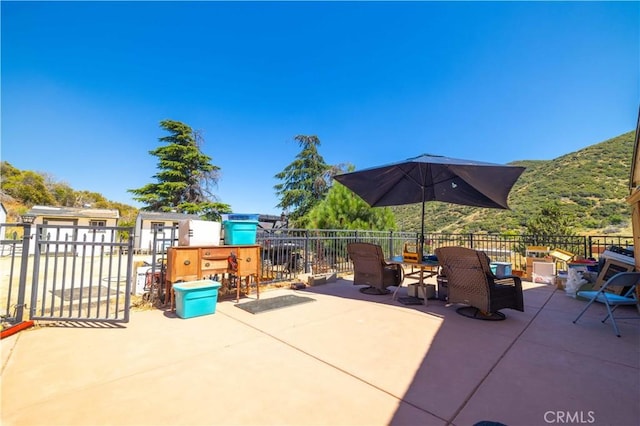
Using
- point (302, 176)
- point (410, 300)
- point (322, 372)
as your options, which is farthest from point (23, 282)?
point (302, 176)

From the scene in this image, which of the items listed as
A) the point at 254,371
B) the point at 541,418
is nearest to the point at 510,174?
the point at 541,418

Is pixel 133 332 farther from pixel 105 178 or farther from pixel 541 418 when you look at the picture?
pixel 105 178

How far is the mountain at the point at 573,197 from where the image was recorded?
17828 mm

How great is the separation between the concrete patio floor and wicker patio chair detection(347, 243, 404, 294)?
1.13 m

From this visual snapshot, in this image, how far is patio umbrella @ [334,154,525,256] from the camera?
4.04 m

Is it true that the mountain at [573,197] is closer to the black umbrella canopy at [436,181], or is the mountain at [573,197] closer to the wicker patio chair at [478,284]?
the black umbrella canopy at [436,181]

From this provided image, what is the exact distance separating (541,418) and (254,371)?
6.30 feet

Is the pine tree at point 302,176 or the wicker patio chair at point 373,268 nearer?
the wicker patio chair at point 373,268

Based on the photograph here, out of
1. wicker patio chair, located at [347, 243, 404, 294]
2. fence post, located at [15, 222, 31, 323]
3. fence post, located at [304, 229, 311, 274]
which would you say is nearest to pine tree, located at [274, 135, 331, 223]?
fence post, located at [304, 229, 311, 274]

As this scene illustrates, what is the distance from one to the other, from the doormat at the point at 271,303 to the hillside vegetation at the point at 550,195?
12014 millimetres

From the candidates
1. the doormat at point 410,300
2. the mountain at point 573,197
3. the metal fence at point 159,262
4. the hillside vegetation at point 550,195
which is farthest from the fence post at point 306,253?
the mountain at point 573,197

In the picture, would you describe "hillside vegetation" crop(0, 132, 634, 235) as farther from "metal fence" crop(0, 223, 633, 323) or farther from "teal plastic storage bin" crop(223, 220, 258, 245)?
"teal plastic storage bin" crop(223, 220, 258, 245)

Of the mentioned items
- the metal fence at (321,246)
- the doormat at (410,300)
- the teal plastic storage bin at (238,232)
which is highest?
the teal plastic storage bin at (238,232)

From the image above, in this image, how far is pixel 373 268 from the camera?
471 centimetres
